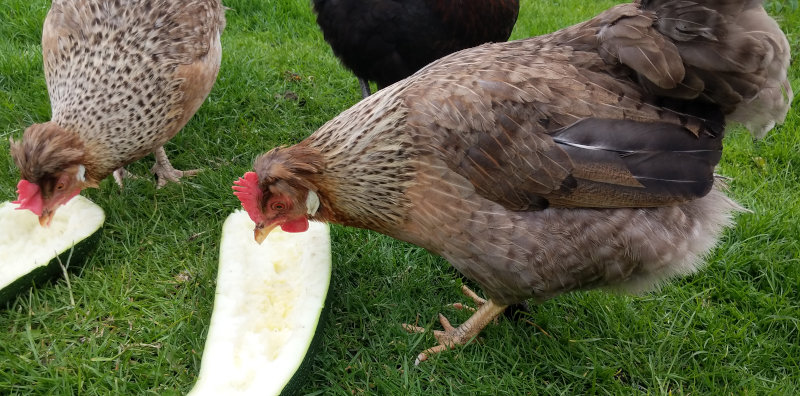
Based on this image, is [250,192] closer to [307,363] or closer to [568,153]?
[307,363]

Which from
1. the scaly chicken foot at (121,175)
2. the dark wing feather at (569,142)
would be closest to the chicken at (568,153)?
the dark wing feather at (569,142)

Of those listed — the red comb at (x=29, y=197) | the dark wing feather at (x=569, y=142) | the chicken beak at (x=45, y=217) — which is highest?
the dark wing feather at (x=569, y=142)

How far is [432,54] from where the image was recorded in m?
3.48

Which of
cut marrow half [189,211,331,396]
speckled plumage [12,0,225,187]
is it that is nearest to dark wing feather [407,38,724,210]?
cut marrow half [189,211,331,396]

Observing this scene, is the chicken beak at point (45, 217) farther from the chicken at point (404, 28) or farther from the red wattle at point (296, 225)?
the chicken at point (404, 28)

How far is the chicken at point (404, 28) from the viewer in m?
3.33

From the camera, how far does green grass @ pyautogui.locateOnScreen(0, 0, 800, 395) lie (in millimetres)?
2393

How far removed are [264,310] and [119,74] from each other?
4.71ft

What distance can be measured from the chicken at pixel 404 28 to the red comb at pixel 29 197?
6.09 feet

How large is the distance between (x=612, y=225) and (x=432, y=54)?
5.75 ft

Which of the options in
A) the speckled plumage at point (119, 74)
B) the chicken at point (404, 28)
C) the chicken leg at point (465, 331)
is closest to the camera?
the chicken leg at point (465, 331)

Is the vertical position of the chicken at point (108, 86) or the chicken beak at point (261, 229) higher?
the chicken at point (108, 86)

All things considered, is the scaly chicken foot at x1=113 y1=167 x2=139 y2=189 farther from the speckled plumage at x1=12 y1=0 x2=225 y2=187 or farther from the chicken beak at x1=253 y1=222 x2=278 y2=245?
the chicken beak at x1=253 y1=222 x2=278 y2=245

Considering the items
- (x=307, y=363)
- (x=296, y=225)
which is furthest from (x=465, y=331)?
(x=296, y=225)
